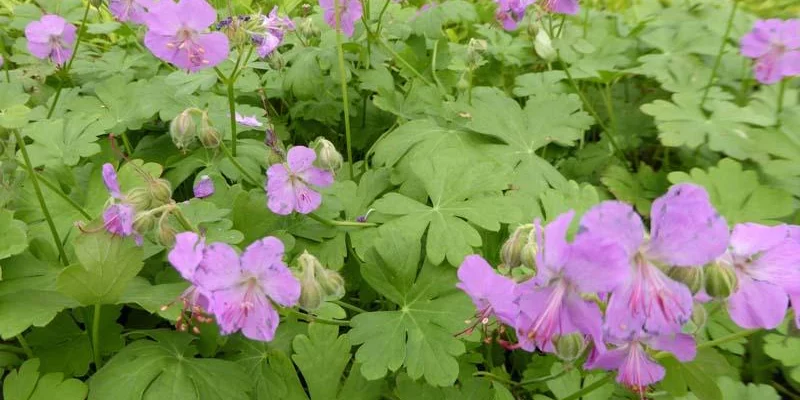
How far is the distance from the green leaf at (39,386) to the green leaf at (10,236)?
8.3 inches

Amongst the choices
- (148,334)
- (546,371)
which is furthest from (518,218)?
(148,334)

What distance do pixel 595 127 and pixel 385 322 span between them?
5.08 feet

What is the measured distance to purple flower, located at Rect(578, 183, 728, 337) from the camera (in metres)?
0.67

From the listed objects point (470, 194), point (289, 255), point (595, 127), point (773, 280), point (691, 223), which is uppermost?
point (691, 223)

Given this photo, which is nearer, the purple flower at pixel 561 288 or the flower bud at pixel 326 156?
the purple flower at pixel 561 288

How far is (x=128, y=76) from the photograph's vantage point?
1.96 metres

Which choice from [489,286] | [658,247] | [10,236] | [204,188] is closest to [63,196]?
[10,236]

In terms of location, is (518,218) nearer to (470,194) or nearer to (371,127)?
(470,194)

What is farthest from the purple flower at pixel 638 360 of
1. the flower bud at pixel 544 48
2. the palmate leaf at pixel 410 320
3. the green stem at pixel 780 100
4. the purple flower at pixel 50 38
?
the purple flower at pixel 50 38

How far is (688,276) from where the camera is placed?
732 millimetres

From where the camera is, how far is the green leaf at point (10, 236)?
1.14m

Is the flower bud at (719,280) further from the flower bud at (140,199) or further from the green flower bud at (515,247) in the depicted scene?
the flower bud at (140,199)

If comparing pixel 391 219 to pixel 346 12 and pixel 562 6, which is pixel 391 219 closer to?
pixel 346 12

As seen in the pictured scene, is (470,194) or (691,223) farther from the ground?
(691,223)
